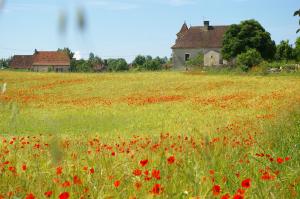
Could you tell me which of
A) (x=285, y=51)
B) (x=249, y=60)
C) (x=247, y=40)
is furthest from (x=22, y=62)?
(x=249, y=60)

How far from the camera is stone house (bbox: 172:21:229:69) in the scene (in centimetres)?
8262

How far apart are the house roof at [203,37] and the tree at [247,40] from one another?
1214 centimetres

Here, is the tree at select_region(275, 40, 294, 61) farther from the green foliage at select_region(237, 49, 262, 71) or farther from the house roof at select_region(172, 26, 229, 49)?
the green foliage at select_region(237, 49, 262, 71)

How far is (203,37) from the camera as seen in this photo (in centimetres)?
8412

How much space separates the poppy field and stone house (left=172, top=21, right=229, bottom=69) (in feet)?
134

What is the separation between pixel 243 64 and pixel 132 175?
1904 inches

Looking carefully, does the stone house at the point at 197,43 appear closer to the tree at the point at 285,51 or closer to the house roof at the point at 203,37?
the house roof at the point at 203,37

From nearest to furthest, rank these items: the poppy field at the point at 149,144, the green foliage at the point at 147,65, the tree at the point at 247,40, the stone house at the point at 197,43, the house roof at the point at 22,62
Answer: the poppy field at the point at 149,144
the tree at the point at 247,40
the stone house at the point at 197,43
the house roof at the point at 22,62
the green foliage at the point at 147,65

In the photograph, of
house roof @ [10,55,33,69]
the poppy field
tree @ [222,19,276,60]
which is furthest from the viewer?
house roof @ [10,55,33,69]

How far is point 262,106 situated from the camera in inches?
794

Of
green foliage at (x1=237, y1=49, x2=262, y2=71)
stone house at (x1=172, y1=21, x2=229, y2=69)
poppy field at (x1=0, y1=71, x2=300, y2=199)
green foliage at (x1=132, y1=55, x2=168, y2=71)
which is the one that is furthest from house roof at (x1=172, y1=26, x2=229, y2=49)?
poppy field at (x1=0, y1=71, x2=300, y2=199)

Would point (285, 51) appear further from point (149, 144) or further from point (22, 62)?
point (149, 144)

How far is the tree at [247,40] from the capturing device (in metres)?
67.4

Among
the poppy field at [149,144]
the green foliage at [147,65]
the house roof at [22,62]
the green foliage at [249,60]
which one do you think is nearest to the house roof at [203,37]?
the green foliage at [147,65]
